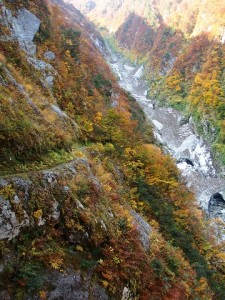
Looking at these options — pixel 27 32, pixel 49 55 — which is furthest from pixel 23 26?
pixel 49 55

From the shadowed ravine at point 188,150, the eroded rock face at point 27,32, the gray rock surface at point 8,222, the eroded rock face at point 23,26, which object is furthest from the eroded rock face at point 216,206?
the gray rock surface at point 8,222

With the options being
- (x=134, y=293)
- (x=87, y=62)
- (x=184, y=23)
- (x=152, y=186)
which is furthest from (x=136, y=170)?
(x=184, y=23)

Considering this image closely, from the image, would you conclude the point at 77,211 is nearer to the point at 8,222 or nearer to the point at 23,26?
the point at 8,222

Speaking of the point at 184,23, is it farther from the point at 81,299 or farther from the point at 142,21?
the point at 81,299

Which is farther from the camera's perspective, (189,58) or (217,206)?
(189,58)

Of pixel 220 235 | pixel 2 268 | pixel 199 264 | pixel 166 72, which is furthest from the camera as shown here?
pixel 166 72

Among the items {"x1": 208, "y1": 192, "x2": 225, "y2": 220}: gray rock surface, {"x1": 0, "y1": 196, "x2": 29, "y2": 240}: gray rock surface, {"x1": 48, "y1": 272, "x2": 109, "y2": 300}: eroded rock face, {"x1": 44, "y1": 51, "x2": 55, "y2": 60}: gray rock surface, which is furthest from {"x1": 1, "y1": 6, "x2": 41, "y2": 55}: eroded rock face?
{"x1": 208, "y1": 192, "x2": 225, "y2": 220}: gray rock surface
